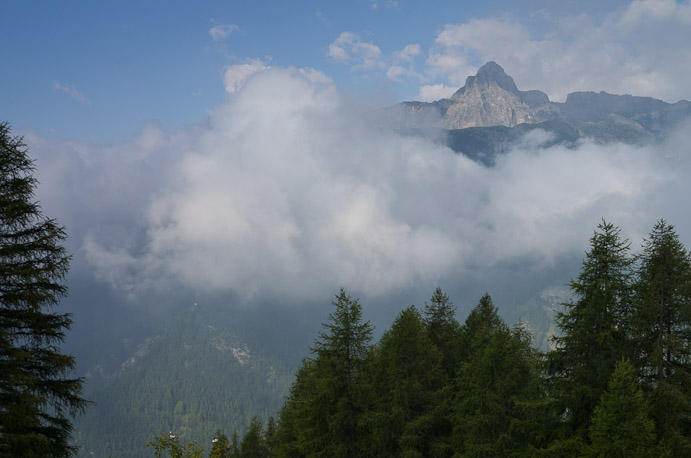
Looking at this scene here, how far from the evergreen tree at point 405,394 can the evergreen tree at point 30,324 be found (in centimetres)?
1967

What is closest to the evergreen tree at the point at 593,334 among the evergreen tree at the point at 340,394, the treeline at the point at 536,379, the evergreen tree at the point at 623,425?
the treeline at the point at 536,379

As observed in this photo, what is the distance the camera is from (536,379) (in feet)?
73.6

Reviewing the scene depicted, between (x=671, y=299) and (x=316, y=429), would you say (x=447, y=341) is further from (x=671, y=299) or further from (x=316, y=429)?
(x=671, y=299)

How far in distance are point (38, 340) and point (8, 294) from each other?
1.74 metres

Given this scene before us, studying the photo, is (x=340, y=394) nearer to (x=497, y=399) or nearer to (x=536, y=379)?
(x=497, y=399)

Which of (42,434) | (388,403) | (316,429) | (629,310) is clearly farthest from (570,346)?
(42,434)

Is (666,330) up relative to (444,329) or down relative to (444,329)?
down

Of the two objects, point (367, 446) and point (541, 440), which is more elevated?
point (541, 440)

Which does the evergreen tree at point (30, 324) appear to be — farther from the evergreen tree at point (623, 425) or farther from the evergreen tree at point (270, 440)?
the evergreen tree at point (270, 440)

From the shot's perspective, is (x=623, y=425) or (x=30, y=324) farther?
(x=623, y=425)

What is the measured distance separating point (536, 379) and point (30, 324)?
2374 centimetres

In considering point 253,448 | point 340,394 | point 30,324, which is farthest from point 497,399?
point 253,448

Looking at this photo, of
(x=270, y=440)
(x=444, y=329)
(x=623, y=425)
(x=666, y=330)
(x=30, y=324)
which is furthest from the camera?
(x=270, y=440)

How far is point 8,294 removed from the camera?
39.4 ft
